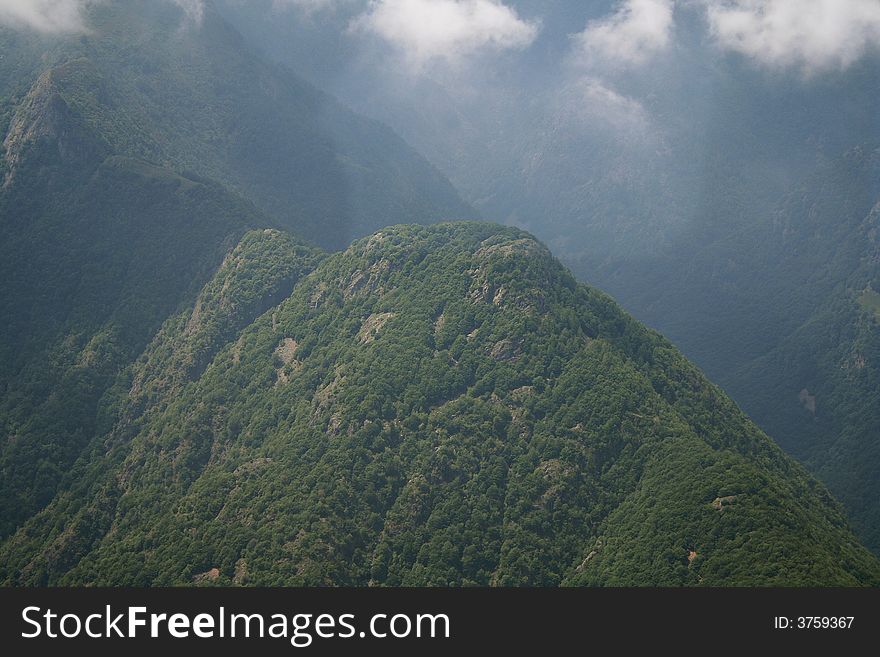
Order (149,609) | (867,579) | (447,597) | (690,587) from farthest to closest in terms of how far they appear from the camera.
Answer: (867,579), (690,587), (447,597), (149,609)

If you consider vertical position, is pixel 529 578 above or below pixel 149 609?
above

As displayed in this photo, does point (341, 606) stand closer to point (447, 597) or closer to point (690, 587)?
point (447, 597)

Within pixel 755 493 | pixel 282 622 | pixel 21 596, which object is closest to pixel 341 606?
pixel 282 622

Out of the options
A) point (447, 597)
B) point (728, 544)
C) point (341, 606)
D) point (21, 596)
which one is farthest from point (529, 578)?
point (21, 596)

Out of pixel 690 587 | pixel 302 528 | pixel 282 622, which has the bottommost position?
pixel 282 622

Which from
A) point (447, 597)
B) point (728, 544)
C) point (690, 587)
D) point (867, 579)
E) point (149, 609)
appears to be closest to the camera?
point (149, 609)

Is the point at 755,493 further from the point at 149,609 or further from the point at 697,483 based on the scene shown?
the point at 149,609

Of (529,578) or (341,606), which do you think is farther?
(529,578)

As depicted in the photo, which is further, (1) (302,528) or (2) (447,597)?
(1) (302,528)

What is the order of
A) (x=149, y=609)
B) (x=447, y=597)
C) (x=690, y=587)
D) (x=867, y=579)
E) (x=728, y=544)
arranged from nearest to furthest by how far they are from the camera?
(x=149, y=609) → (x=447, y=597) → (x=690, y=587) → (x=728, y=544) → (x=867, y=579)
